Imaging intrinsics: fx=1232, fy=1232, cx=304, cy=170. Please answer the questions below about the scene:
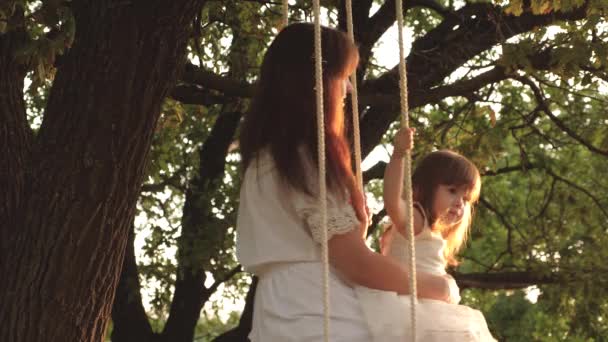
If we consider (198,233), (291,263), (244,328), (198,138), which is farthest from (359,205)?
(198,138)

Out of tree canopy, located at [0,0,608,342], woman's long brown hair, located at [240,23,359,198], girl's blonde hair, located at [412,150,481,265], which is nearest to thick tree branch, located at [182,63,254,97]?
tree canopy, located at [0,0,608,342]

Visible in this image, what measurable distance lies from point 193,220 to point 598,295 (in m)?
2.98

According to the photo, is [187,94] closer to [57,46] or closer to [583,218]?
[57,46]

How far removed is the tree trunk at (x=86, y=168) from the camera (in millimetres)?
3865

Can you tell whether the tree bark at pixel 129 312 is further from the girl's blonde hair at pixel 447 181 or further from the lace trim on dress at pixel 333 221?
the lace trim on dress at pixel 333 221

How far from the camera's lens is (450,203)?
384 centimetres

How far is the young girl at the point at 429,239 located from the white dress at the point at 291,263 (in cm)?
6

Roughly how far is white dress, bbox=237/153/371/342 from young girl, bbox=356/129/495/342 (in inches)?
2.3

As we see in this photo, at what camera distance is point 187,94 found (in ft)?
22.5

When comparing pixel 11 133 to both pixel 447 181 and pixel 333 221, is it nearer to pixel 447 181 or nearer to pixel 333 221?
pixel 447 181

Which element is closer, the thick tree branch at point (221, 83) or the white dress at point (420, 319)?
the white dress at point (420, 319)

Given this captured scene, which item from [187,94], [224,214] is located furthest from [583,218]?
[187,94]

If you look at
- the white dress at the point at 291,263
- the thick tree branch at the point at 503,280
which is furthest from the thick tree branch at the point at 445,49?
the white dress at the point at 291,263

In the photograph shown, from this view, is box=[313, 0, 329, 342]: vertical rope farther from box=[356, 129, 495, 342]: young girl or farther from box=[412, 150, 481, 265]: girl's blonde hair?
box=[412, 150, 481, 265]: girl's blonde hair
